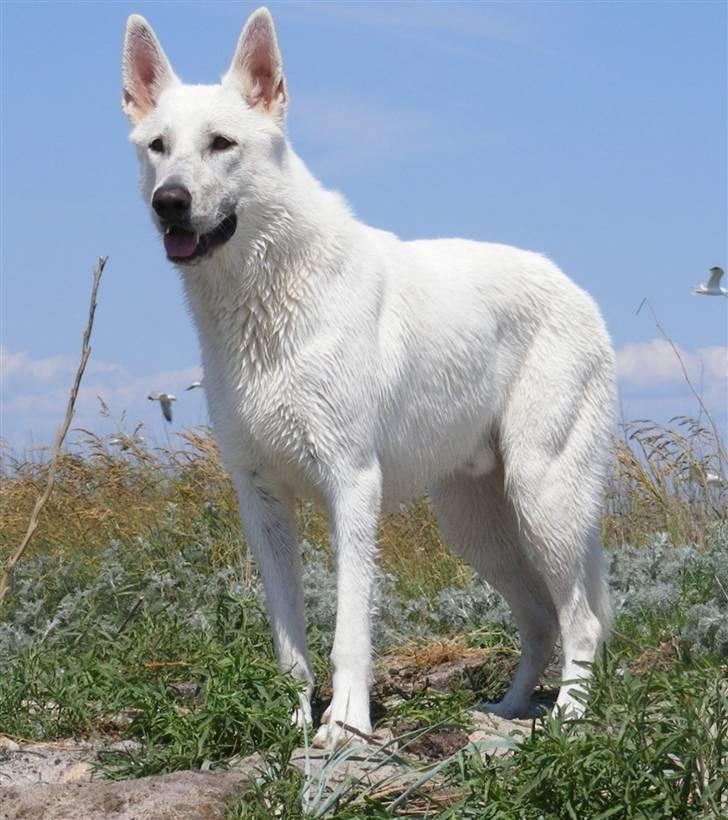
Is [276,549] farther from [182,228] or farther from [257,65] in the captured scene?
[257,65]

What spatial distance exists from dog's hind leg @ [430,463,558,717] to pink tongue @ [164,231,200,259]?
172cm

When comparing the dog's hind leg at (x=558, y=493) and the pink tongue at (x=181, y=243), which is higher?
the pink tongue at (x=181, y=243)

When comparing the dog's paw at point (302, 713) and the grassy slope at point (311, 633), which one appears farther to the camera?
the dog's paw at point (302, 713)

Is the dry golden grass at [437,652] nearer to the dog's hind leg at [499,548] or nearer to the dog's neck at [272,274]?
the dog's hind leg at [499,548]

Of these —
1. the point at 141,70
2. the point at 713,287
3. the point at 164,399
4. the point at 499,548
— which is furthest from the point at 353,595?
the point at 164,399

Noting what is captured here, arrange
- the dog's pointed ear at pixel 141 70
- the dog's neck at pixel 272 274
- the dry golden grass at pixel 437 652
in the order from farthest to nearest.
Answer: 1. the dry golden grass at pixel 437 652
2. the dog's pointed ear at pixel 141 70
3. the dog's neck at pixel 272 274

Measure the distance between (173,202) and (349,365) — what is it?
0.85m

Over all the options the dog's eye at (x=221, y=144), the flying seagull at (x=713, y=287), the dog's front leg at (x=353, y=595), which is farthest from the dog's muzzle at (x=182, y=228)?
the flying seagull at (x=713, y=287)

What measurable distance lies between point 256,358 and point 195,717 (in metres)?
1.30

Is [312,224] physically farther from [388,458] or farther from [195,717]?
[195,717]

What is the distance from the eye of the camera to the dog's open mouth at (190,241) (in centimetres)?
453

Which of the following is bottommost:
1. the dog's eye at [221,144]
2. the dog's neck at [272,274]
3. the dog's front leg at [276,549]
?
the dog's front leg at [276,549]

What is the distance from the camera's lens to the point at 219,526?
7492 millimetres

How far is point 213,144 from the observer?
14.9 ft
